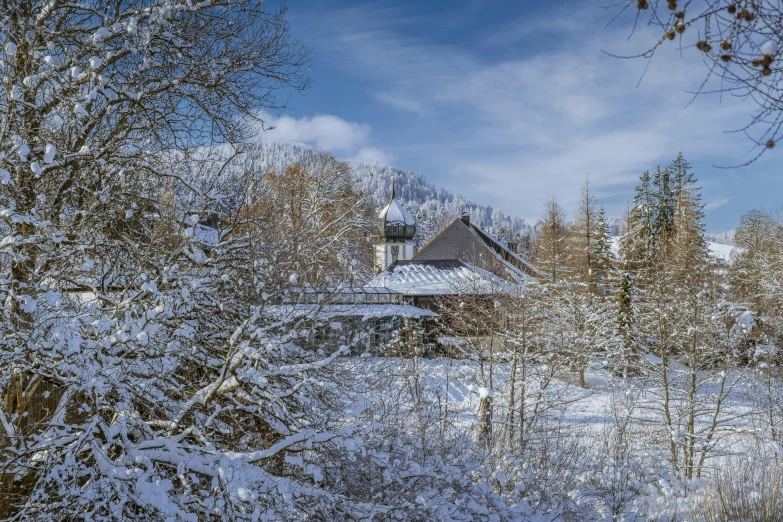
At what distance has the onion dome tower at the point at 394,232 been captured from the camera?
42.0 meters

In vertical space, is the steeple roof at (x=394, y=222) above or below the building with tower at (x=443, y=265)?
above

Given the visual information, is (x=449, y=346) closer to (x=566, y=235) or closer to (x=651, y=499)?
(x=651, y=499)

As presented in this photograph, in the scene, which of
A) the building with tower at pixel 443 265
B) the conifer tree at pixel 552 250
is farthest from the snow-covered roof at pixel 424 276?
the conifer tree at pixel 552 250

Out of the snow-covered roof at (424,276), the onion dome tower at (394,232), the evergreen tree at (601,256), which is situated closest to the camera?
the snow-covered roof at (424,276)

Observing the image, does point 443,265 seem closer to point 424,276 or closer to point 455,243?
point 424,276

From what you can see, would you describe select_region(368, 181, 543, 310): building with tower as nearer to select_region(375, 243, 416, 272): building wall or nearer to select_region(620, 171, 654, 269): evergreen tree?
select_region(375, 243, 416, 272): building wall

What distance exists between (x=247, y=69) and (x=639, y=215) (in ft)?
127

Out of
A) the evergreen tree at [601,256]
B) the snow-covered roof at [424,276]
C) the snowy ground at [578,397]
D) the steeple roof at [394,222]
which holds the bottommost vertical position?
the snowy ground at [578,397]

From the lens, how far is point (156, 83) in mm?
7172

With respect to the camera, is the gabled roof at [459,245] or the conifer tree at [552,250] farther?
the gabled roof at [459,245]

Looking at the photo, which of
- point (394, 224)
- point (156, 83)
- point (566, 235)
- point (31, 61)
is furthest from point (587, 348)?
point (394, 224)

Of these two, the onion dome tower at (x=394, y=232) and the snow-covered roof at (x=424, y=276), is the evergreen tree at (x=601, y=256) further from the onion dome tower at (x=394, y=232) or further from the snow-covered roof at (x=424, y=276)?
the onion dome tower at (x=394, y=232)

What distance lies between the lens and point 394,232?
139ft

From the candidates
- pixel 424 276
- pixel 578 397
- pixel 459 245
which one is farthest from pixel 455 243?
pixel 578 397
